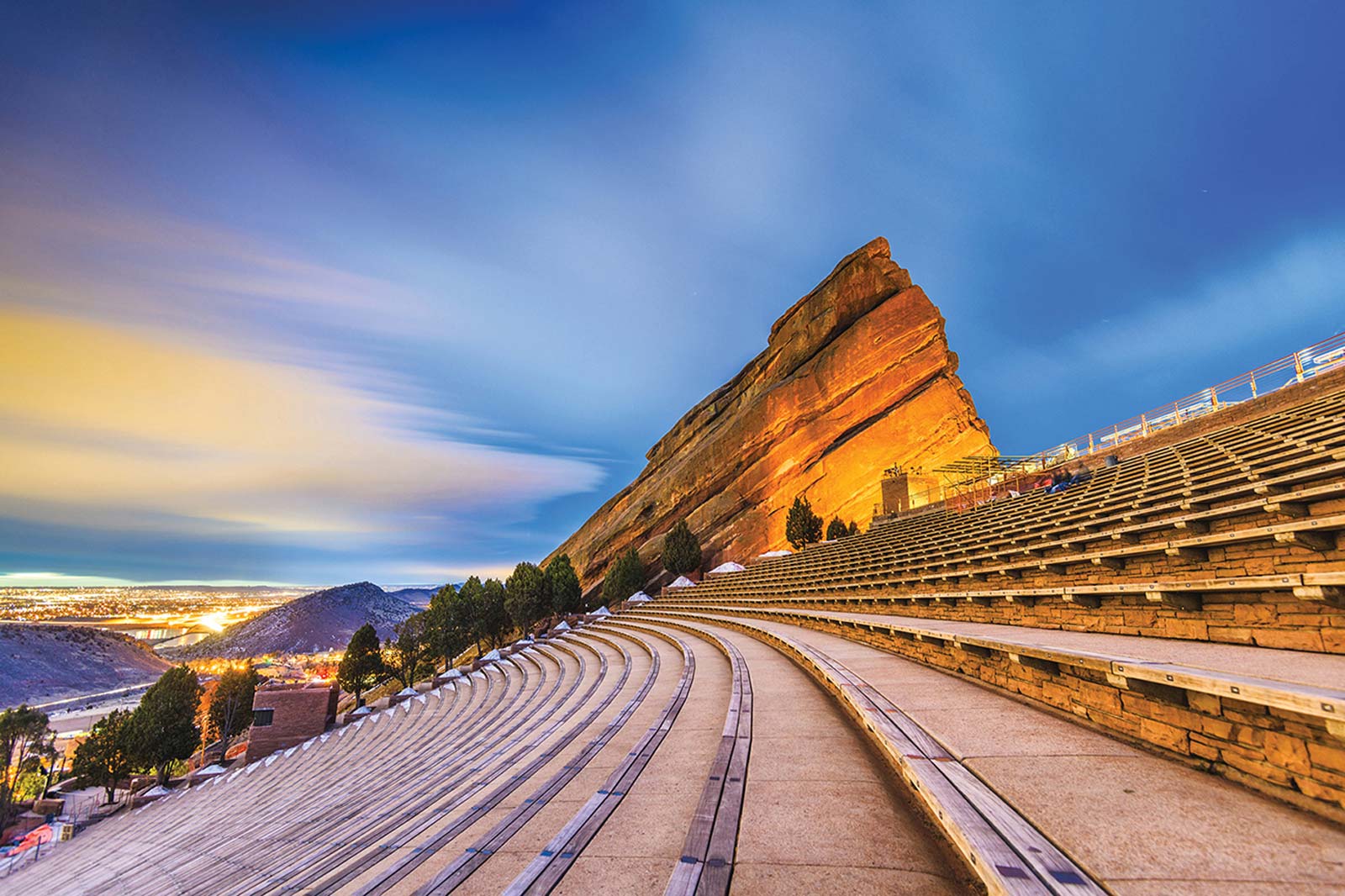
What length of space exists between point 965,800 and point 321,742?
3021 cm

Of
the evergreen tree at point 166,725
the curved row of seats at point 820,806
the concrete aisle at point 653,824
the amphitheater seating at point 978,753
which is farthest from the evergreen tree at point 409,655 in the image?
the concrete aisle at point 653,824

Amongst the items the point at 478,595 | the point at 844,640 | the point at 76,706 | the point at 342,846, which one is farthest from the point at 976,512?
the point at 76,706

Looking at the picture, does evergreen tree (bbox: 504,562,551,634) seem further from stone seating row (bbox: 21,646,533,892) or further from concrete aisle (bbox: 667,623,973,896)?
concrete aisle (bbox: 667,623,973,896)

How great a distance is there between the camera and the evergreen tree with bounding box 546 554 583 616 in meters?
43.8

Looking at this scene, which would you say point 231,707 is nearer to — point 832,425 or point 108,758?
point 108,758

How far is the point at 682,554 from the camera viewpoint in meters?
41.6

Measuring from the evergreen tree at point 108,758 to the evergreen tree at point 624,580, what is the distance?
30194mm

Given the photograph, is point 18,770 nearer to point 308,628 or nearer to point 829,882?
point 829,882

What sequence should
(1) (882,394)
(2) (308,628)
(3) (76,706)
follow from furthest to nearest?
(2) (308,628) → (3) (76,706) → (1) (882,394)

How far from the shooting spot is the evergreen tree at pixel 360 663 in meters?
40.7

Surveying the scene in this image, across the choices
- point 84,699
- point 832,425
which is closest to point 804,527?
point 832,425

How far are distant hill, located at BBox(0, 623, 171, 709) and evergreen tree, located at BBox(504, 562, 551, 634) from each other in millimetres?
95675

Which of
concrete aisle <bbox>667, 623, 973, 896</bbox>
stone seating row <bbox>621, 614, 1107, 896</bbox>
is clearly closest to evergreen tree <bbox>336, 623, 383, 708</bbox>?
concrete aisle <bbox>667, 623, 973, 896</bbox>

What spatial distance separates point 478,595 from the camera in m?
47.6
